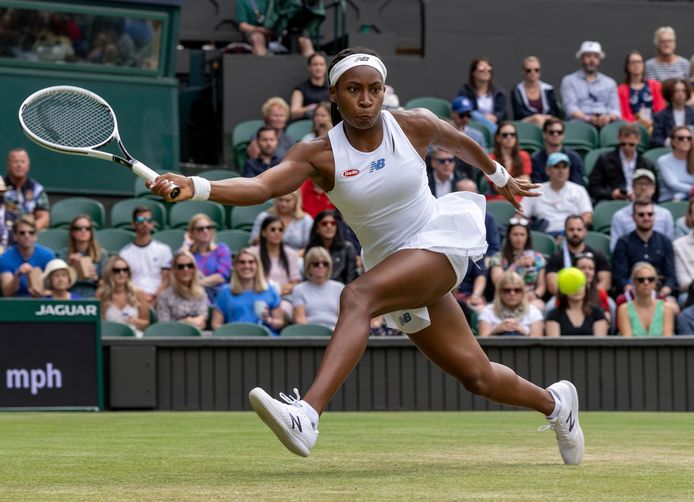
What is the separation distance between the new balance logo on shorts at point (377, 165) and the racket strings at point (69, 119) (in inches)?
48.4

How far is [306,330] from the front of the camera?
39.4 ft

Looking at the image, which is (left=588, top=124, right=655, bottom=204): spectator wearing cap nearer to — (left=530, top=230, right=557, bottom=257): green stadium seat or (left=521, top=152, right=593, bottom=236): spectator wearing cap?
(left=521, top=152, right=593, bottom=236): spectator wearing cap

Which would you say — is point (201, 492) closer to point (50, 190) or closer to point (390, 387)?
point (390, 387)

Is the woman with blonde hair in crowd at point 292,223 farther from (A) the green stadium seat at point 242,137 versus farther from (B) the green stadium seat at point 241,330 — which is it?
(A) the green stadium seat at point 242,137

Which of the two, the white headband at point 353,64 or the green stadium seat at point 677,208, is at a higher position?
the white headband at point 353,64

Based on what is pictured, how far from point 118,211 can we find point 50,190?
1677 mm

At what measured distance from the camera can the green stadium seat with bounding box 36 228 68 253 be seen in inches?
520

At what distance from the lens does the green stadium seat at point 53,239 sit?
43.3 ft

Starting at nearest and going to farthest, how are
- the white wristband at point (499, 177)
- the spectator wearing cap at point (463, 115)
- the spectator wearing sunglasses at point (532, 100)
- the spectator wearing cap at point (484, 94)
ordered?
1. the white wristband at point (499, 177)
2. the spectator wearing cap at point (463, 115)
3. the spectator wearing cap at point (484, 94)
4. the spectator wearing sunglasses at point (532, 100)

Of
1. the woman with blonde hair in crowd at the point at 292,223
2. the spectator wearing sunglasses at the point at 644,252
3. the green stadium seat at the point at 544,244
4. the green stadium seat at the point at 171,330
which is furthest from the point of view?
the green stadium seat at the point at 544,244

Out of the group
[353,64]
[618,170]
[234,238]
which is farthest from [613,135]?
[353,64]

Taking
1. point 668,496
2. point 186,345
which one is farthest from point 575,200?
point 668,496

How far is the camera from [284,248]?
508 inches

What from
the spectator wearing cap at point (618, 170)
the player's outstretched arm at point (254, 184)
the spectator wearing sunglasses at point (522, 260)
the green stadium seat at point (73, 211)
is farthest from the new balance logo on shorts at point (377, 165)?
the spectator wearing cap at point (618, 170)
